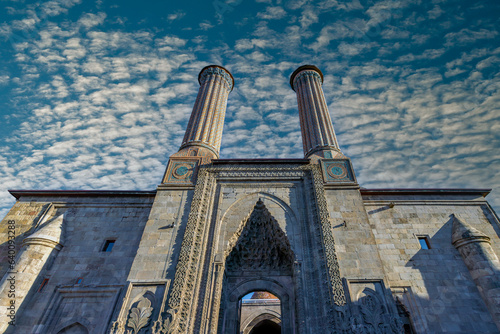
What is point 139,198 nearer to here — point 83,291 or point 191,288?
point 83,291

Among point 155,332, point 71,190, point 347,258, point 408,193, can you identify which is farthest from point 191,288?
point 408,193

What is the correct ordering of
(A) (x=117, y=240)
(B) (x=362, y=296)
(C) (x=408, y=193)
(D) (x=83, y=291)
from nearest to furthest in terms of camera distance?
(B) (x=362, y=296) < (D) (x=83, y=291) < (A) (x=117, y=240) < (C) (x=408, y=193)

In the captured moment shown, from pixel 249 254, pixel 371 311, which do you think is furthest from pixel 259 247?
pixel 371 311

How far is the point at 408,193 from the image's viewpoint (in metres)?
9.50

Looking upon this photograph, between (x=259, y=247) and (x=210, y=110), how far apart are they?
7.00 meters

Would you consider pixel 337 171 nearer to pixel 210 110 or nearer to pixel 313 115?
pixel 313 115

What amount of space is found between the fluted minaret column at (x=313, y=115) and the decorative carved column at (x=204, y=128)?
390cm

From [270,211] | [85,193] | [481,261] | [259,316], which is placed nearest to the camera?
[481,261]

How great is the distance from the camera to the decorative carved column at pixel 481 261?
7.04m

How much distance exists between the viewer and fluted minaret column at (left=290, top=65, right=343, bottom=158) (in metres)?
11.1

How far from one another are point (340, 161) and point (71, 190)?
33.3 ft

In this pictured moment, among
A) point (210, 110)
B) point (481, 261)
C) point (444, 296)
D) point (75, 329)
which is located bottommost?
point (75, 329)

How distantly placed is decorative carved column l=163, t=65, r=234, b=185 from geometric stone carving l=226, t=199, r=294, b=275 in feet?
8.16

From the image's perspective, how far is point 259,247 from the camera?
337 inches
